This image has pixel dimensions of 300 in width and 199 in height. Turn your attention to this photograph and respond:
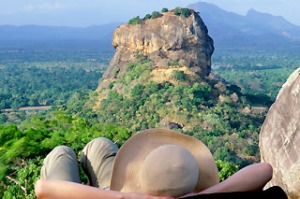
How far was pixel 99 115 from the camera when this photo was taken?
23.9 meters

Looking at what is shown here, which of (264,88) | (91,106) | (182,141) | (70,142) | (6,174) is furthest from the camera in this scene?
(264,88)

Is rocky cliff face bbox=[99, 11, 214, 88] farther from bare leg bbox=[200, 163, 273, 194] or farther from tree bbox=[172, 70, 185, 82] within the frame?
bare leg bbox=[200, 163, 273, 194]

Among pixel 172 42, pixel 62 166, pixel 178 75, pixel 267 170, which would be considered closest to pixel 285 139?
pixel 267 170

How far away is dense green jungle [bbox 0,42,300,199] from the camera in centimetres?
339

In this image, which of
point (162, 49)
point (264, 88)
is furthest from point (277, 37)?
point (162, 49)

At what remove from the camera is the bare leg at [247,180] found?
1692 mm

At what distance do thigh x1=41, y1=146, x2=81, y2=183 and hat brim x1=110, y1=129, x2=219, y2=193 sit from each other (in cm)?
41

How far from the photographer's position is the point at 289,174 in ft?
7.82

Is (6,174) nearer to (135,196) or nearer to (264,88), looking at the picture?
(135,196)

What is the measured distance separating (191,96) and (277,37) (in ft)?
492

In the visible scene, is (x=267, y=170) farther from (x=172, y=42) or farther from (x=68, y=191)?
(x=172, y=42)

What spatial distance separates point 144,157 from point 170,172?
0.76 ft

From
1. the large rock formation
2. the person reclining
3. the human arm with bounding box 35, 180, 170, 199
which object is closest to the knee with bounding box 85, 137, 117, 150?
the person reclining

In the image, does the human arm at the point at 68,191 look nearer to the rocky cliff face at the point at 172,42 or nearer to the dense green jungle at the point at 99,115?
the dense green jungle at the point at 99,115
